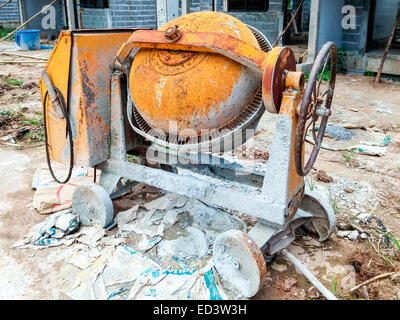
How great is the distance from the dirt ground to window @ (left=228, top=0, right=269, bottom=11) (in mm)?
3987

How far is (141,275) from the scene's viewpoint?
2.38m

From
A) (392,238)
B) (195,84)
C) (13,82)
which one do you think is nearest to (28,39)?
(13,82)

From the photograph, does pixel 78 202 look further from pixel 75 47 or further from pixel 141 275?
pixel 75 47

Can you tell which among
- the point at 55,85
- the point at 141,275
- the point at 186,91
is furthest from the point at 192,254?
the point at 55,85

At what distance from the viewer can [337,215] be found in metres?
3.05

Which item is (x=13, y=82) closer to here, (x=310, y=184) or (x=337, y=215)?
(x=310, y=184)

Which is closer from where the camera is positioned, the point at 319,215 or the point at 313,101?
the point at 313,101

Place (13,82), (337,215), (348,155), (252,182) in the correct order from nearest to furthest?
(252,182) → (337,215) → (348,155) → (13,82)

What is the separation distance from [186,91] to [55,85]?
3.70ft

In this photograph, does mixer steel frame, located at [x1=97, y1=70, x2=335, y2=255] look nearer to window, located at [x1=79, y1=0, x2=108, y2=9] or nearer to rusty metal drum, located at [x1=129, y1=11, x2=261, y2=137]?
rusty metal drum, located at [x1=129, y1=11, x2=261, y2=137]

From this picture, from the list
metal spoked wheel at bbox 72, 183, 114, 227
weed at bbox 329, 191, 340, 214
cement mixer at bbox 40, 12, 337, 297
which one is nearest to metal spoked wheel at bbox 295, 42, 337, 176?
cement mixer at bbox 40, 12, 337, 297

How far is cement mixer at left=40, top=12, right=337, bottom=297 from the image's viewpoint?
2.18 meters

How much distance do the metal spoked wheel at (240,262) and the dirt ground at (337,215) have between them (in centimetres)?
16

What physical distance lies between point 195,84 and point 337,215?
1.59 m
